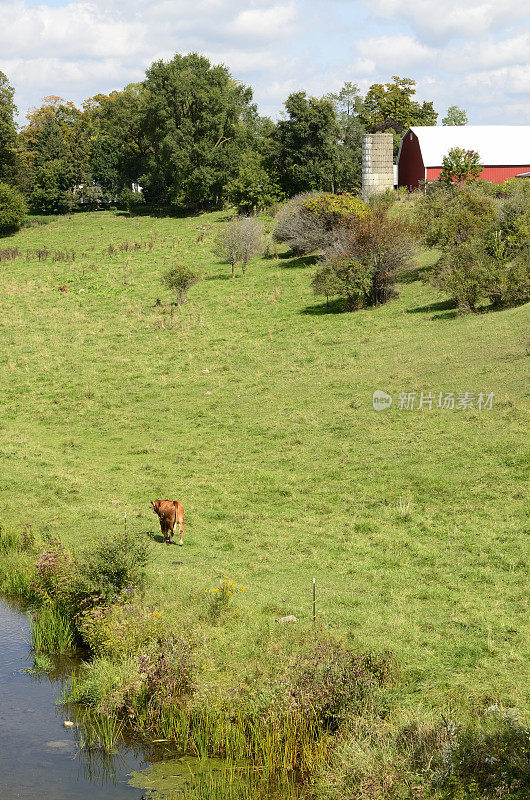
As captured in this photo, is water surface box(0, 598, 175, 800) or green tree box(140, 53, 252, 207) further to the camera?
green tree box(140, 53, 252, 207)

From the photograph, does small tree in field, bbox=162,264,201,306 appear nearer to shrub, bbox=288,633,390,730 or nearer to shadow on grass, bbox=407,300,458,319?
shadow on grass, bbox=407,300,458,319

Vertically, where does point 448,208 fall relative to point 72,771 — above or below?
above

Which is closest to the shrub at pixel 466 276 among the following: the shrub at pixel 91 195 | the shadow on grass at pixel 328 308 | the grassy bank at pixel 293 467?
the grassy bank at pixel 293 467

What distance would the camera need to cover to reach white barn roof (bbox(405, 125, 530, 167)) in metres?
67.0

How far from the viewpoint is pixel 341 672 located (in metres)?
10.7

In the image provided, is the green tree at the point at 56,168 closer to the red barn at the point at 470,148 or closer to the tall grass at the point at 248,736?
the red barn at the point at 470,148

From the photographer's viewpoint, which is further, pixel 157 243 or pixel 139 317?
pixel 157 243

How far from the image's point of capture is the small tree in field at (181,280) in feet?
144

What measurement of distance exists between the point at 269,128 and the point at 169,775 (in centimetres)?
6448

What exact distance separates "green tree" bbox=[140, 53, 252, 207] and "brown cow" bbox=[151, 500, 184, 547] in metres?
61.1

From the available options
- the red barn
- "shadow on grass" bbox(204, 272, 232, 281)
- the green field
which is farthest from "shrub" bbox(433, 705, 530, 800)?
the red barn

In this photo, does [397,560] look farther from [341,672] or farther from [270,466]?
[270,466]

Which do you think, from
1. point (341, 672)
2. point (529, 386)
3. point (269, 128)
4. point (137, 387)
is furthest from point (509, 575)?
point (269, 128)

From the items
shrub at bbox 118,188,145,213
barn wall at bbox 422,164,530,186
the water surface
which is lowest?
the water surface
